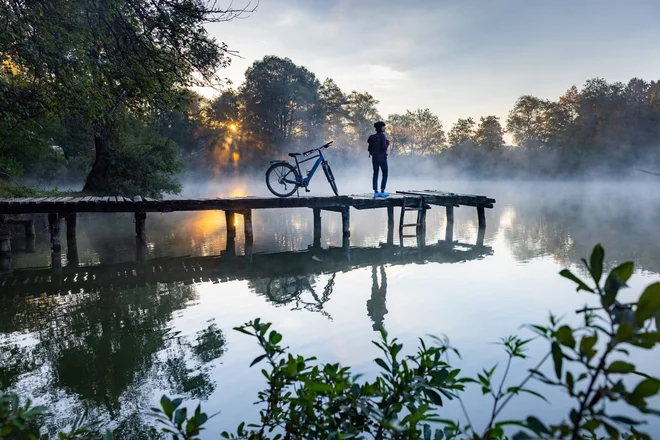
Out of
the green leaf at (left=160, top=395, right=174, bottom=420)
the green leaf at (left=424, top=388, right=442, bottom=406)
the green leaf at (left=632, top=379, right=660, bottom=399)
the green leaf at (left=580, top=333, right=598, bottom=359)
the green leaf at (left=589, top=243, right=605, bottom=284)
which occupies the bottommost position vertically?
the green leaf at (left=424, top=388, right=442, bottom=406)

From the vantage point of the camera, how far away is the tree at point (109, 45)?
507 centimetres

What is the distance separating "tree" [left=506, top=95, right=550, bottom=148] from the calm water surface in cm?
3946

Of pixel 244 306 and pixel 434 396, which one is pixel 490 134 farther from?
pixel 434 396

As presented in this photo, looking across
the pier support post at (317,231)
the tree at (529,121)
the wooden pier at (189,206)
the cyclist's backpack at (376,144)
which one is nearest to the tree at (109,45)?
the wooden pier at (189,206)

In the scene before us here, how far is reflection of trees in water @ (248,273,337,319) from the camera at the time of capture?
6594 mm

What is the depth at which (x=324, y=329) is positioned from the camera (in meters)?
5.45

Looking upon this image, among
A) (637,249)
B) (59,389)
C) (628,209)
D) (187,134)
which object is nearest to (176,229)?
(59,389)

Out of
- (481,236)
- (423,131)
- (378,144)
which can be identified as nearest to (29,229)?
(378,144)

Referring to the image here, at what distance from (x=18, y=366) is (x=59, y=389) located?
85 centimetres

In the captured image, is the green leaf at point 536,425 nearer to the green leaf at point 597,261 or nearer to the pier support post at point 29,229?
the green leaf at point 597,261

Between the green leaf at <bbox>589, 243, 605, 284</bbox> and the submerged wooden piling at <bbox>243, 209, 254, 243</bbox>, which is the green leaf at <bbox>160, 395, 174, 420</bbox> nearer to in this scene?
the green leaf at <bbox>589, 243, 605, 284</bbox>

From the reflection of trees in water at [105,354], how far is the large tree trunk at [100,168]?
12179 mm

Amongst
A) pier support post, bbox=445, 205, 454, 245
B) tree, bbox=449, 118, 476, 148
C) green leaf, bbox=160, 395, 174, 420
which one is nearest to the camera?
green leaf, bbox=160, 395, 174, 420

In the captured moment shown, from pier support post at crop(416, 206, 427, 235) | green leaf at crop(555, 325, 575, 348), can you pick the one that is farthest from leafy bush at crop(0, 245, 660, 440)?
pier support post at crop(416, 206, 427, 235)
